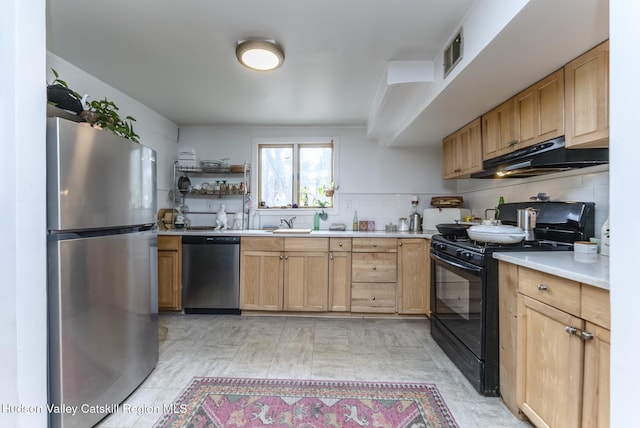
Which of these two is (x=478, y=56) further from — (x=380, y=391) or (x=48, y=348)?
(x=48, y=348)

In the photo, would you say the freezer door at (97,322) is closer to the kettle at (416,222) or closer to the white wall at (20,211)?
the white wall at (20,211)

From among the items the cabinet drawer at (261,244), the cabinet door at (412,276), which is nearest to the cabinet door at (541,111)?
the cabinet door at (412,276)

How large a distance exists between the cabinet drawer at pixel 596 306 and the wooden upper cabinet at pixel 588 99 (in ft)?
2.60

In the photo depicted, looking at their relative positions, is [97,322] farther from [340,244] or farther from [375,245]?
[375,245]

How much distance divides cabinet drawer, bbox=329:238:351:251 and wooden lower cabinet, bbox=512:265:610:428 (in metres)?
1.58

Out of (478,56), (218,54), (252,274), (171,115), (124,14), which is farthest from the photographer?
(171,115)

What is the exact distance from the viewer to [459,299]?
Answer: 6.42 ft

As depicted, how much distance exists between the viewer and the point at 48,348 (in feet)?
3.93

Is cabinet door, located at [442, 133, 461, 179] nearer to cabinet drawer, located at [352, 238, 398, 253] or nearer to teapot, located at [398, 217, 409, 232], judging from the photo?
teapot, located at [398, 217, 409, 232]

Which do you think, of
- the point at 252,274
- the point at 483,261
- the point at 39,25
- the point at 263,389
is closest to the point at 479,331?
the point at 483,261

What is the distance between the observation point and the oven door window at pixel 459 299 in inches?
67.7

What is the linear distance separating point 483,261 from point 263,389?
1584mm

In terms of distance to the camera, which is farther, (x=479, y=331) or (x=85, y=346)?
(x=479, y=331)

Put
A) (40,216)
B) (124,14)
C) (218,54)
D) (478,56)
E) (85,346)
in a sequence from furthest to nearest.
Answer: (218,54)
(124,14)
(478,56)
(85,346)
(40,216)
